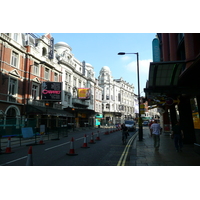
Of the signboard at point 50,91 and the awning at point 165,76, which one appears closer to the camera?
the awning at point 165,76

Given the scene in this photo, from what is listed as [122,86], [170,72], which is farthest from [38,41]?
[122,86]

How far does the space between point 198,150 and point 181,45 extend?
8131 millimetres

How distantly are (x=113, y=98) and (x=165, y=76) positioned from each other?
64383mm

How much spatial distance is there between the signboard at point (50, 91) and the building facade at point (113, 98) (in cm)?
4008

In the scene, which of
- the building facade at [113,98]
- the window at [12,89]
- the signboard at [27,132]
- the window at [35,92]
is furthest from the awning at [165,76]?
the building facade at [113,98]

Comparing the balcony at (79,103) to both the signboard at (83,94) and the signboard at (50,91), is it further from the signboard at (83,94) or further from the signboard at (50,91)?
the signboard at (50,91)

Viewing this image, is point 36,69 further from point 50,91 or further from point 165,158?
point 165,158

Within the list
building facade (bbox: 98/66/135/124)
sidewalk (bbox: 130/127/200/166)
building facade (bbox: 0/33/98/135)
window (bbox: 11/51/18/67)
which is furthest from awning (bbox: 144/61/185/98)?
building facade (bbox: 98/66/135/124)

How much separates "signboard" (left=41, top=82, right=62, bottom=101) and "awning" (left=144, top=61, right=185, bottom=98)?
19883mm

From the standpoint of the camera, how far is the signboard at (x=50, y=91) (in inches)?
1107

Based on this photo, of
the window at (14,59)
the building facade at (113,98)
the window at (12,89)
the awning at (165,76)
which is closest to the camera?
the awning at (165,76)

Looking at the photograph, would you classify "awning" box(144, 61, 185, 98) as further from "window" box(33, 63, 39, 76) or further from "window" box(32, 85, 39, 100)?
"window" box(33, 63, 39, 76)

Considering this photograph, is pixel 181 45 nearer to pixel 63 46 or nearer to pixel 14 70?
pixel 14 70

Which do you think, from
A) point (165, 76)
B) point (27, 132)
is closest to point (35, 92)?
point (27, 132)
